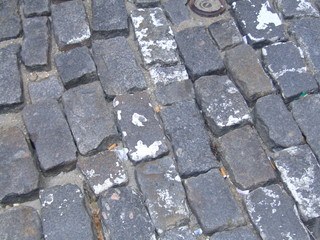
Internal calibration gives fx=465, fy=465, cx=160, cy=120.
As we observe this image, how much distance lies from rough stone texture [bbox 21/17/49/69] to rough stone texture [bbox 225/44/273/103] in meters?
1.39

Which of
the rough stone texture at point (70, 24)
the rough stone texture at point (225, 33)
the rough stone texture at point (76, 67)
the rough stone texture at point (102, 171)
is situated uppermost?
the rough stone texture at point (225, 33)

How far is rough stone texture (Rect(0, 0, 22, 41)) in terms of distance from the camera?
3.68m

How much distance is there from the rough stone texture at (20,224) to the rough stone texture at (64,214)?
50 millimetres

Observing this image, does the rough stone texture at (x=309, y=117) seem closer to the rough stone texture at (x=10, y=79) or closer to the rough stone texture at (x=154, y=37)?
the rough stone texture at (x=154, y=37)

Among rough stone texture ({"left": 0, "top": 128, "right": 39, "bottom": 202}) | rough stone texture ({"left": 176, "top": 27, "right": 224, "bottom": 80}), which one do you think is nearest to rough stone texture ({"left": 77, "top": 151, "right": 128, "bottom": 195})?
rough stone texture ({"left": 0, "top": 128, "right": 39, "bottom": 202})

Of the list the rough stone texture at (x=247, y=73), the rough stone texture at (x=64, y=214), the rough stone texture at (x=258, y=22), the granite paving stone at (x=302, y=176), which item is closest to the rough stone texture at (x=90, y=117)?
the rough stone texture at (x=64, y=214)

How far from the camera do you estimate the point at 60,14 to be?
12.3 ft

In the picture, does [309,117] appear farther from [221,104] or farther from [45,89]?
[45,89]

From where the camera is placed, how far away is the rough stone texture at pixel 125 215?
271 centimetres

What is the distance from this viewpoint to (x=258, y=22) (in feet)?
12.1

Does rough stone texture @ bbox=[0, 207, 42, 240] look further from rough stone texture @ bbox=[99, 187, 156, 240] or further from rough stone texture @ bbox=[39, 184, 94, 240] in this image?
rough stone texture @ bbox=[99, 187, 156, 240]

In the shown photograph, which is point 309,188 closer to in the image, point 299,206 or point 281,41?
point 299,206

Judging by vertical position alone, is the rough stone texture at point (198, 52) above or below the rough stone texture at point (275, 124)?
above

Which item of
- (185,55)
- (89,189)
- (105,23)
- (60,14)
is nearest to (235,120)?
(185,55)
